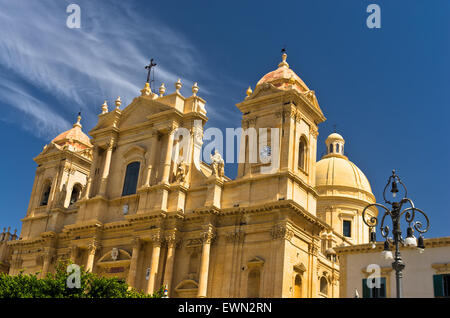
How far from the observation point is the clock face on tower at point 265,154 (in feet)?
105

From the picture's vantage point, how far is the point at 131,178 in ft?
122

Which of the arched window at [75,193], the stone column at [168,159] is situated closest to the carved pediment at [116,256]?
the stone column at [168,159]

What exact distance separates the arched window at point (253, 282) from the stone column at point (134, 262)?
22.5ft

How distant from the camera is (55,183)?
42.8m

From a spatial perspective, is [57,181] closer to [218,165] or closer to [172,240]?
[172,240]

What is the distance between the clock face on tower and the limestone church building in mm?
327

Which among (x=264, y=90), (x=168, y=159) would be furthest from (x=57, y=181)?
(x=264, y=90)

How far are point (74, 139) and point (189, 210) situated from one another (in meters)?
16.6

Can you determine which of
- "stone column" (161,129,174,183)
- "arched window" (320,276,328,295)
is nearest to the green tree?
"stone column" (161,129,174,183)

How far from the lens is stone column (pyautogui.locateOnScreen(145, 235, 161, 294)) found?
103 ft

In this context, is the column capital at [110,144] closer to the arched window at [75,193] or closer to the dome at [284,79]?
the arched window at [75,193]

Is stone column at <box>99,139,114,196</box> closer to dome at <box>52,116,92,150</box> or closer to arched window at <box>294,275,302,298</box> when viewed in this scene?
dome at <box>52,116,92,150</box>
